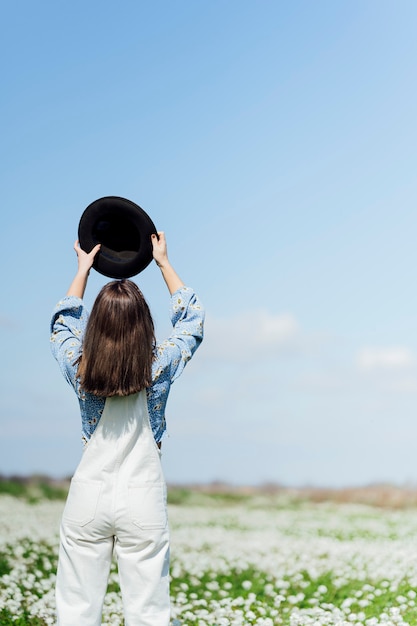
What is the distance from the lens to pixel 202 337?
555 centimetres

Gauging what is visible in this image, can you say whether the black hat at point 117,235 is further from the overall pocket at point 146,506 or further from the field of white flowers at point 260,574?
the field of white flowers at point 260,574

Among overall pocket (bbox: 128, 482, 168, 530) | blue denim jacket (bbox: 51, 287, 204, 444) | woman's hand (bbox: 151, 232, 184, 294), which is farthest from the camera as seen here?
woman's hand (bbox: 151, 232, 184, 294)

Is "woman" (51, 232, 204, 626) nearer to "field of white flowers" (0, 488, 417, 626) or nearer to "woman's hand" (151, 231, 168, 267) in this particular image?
"woman's hand" (151, 231, 168, 267)

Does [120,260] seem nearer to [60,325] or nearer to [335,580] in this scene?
[60,325]

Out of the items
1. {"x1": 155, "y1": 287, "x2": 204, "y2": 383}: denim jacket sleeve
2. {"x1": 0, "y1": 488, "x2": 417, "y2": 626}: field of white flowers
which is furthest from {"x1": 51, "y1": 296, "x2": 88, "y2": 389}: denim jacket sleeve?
{"x1": 0, "y1": 488, "x2": 417, "y2": 626}: field of white flowers

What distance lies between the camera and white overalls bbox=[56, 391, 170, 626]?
5.05m

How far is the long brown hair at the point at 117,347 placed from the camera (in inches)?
199

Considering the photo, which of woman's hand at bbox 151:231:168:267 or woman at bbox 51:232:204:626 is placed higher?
woman's hand at bbox 151:231:168:267

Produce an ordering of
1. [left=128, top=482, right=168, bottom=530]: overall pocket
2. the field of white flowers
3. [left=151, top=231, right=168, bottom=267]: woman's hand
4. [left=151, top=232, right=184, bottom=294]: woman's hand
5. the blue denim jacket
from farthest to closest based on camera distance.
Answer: the field of white flowers → [left=151, top=231, right=168, bottom=267]: woman's hand → [left=151, top=232, right=184, bottom=294]: woman's hand → the blue denim jacket → [left=128, top=482, right=168, bottom=530]: overall pocket

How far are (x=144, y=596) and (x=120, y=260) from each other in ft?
8.21

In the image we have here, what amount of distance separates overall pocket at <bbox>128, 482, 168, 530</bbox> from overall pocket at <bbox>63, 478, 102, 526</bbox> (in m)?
0.24

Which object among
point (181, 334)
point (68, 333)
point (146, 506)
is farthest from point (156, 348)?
point (146, 506)

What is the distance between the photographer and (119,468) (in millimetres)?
5109

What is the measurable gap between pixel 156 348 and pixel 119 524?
1.21 metres
